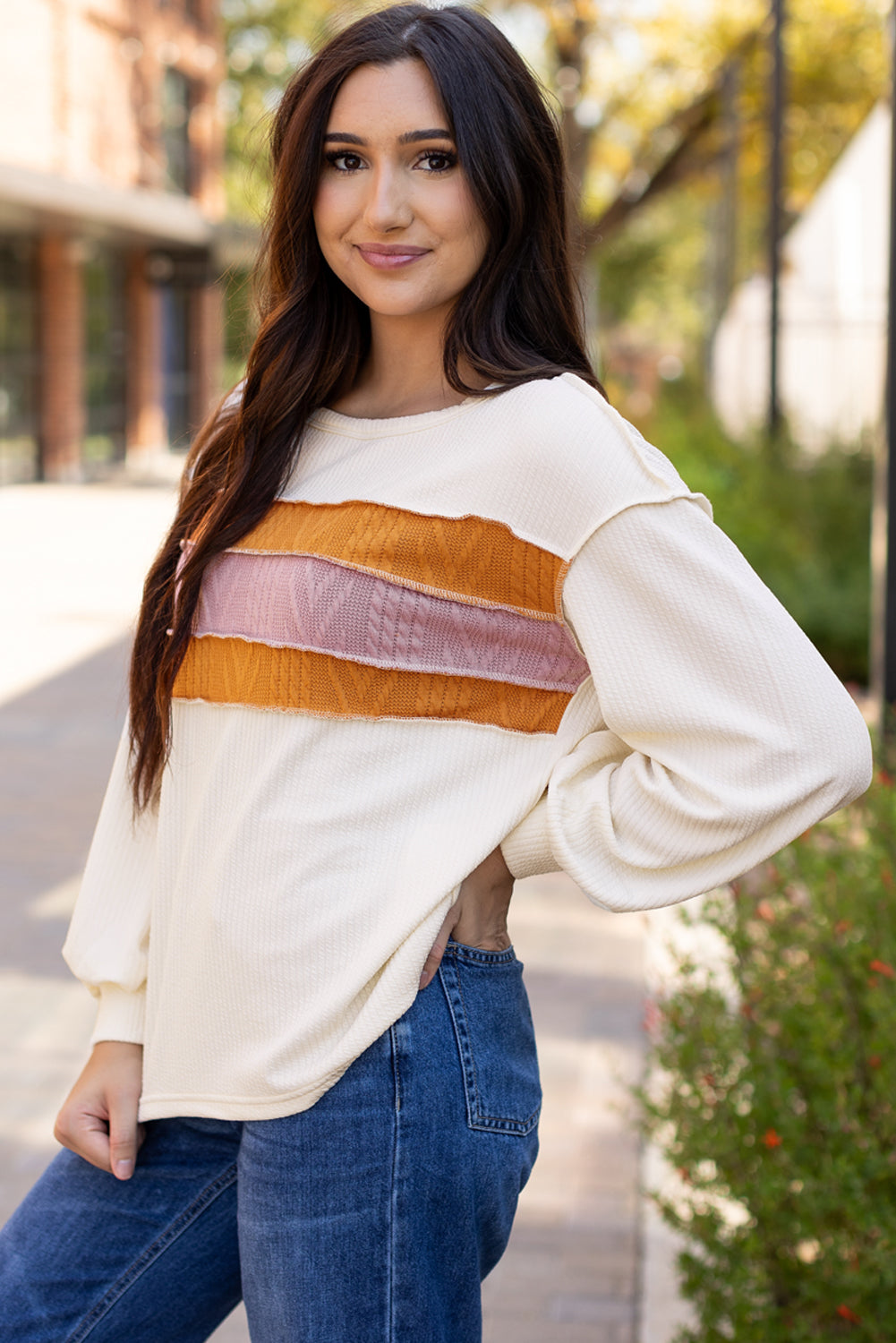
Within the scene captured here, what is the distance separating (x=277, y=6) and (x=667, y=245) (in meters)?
11.9

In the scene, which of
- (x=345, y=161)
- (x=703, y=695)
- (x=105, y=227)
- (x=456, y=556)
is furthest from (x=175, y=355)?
(x=703, y=695)

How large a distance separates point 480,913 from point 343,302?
0.72m

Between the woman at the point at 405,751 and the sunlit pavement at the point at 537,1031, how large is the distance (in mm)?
513

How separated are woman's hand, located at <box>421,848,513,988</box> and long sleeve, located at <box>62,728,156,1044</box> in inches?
15.6

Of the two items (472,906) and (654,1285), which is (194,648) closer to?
(472,906)

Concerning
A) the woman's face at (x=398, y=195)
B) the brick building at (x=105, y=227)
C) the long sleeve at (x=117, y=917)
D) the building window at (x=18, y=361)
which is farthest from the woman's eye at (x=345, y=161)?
the building window at (x=18, y=361)

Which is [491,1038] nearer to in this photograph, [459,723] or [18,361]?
[459,723]

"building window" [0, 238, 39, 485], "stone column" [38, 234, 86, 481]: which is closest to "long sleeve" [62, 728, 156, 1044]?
"building window" [0, 238, 39, 485]

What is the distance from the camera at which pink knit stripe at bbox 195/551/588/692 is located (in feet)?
5.08

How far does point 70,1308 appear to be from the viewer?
5.54ft

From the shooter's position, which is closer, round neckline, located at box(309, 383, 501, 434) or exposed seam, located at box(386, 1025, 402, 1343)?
exposed seam, located at box(386, 1025, 402, 1343)

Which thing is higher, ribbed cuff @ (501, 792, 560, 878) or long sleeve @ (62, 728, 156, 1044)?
ribbed cuff @ (501, 792, 560, 878)

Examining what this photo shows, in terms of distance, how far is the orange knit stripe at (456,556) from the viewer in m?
1.54

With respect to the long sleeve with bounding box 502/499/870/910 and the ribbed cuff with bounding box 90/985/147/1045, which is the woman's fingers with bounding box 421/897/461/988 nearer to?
the long sleeve with bounding box 502/499/870/910
